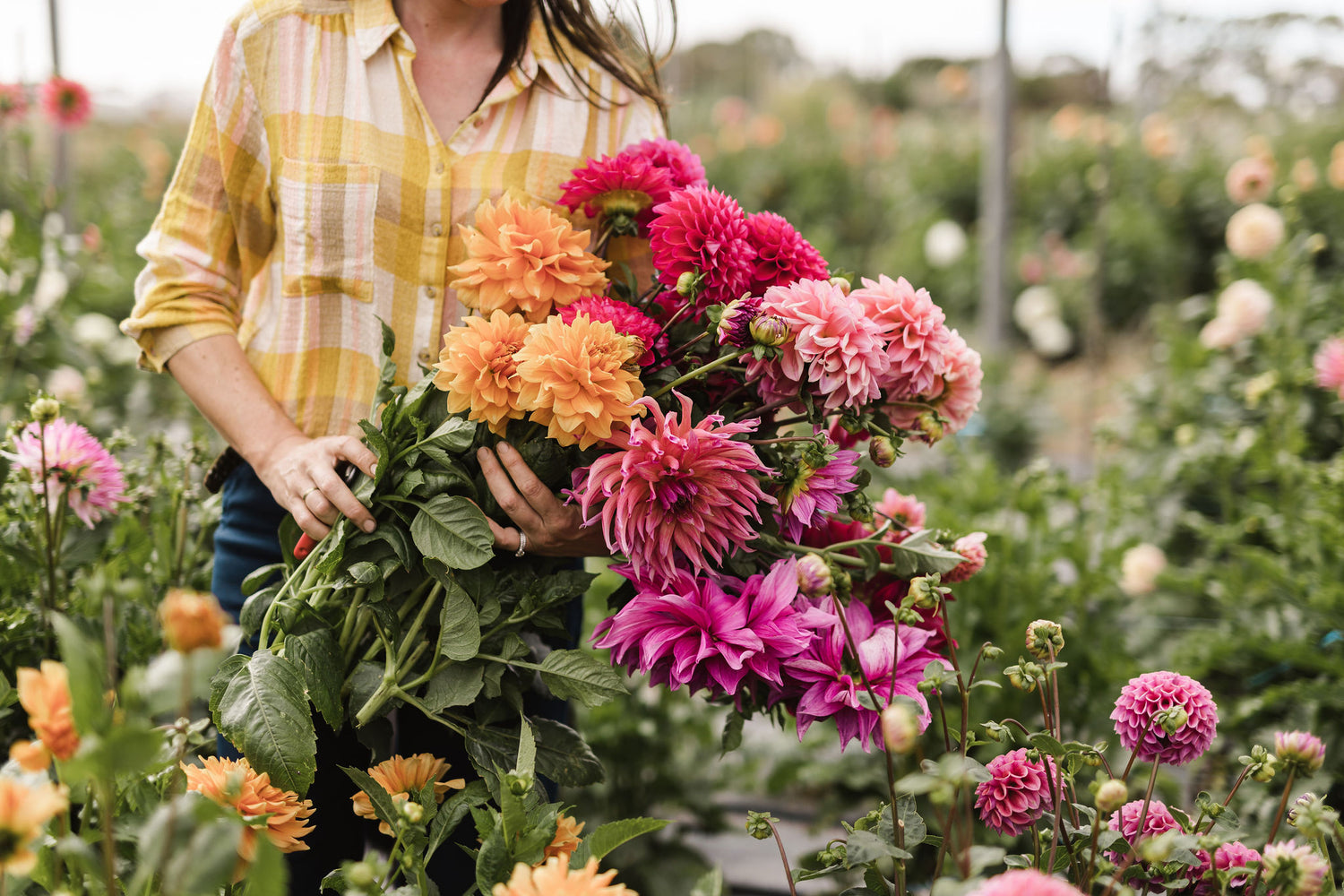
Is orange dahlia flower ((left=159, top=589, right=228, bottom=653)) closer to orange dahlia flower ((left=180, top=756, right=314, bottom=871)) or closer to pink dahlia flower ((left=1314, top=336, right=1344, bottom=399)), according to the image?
orange dahlia flower ((left=180, top=756, right=314, bottom=871))

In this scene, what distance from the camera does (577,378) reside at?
861 mm

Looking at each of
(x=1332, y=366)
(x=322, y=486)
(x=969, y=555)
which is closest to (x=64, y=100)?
(x=322, y=486)

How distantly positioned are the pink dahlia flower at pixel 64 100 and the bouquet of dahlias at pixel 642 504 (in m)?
2.19

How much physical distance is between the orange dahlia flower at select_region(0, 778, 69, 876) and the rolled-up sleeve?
709 mm

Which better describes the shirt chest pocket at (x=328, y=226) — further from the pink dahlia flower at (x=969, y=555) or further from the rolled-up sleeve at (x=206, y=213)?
the pink dahlia flower at (x=969, y=555)

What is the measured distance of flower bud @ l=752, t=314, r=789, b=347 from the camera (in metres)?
0.86

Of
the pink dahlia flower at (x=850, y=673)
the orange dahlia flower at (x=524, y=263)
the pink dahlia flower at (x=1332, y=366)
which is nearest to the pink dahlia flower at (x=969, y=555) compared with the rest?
the pink dahlia flower at (x=850, y=673)

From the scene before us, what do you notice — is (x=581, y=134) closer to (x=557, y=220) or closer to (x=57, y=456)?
(x=557, y=220)

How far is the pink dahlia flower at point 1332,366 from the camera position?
82.8 inches

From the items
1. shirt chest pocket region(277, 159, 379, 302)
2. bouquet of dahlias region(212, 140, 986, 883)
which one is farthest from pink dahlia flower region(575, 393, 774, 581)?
shirt chest pocket region(277, 159, 379, 302)

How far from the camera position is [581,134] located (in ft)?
4.25

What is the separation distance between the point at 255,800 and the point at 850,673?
1.68ft

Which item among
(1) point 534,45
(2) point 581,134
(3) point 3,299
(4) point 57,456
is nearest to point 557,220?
(2) point 581,134

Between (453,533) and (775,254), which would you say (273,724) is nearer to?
(453,533)
